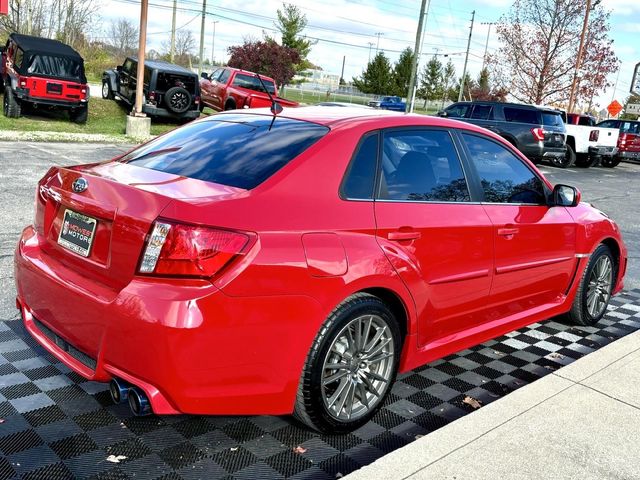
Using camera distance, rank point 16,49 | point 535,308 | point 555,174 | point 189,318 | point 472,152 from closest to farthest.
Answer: point 189,318
point 472,152
point 535,308
point 16,49
point 555,174

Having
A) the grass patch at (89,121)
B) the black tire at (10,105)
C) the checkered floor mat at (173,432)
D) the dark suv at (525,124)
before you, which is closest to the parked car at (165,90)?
the grass patch at (89,121)

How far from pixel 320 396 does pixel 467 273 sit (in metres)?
1.25

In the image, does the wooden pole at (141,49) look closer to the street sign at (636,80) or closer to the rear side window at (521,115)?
the rear side window at (521,115)

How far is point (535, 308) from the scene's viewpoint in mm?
4566

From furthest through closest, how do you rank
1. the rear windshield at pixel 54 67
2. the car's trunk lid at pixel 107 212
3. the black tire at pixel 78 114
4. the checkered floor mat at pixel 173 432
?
1. the black tire at pixel 78 114
2. the rear windshield at pixel 54 67
3. the checkered floor mat at pixel 173 432
4. the car's trunk lid at pixel 107 212

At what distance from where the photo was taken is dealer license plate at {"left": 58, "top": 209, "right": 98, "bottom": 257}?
2934 mm

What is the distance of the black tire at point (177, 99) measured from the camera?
18156 mm

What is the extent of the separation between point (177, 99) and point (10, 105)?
172 inches

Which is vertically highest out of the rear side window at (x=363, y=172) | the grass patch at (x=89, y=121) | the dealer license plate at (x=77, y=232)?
the rear side window at (x=363, y=172)

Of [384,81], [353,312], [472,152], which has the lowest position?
[353,312]

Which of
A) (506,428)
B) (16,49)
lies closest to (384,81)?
(16,49)

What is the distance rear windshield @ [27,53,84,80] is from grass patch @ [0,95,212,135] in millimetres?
1257

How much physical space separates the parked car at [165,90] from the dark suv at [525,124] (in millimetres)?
7524

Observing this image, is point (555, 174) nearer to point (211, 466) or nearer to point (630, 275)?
point (630, 275)
